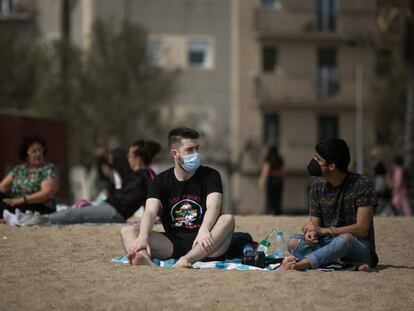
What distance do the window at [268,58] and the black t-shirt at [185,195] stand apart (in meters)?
36.9

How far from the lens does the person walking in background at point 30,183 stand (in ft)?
50.4

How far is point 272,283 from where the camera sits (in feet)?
32.2

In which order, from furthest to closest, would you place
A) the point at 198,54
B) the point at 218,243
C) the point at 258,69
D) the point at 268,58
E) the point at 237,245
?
the point at 268,58, the point at 258,69, the point at 198,54, the point at 237,245, the point at 218,243

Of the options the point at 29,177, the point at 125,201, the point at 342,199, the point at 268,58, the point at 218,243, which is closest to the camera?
the point at 342,199

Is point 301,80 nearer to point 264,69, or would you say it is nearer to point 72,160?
point 264,69

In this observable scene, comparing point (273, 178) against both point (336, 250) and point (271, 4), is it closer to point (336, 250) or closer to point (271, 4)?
point (336, 250)

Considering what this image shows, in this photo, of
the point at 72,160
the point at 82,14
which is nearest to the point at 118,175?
the point at 72,160

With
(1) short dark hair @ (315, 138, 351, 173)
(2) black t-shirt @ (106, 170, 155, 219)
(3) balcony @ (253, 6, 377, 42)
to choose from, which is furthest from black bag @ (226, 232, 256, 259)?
(3) balcony @ (253, 6, 377, 42)

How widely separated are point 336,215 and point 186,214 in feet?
4.73

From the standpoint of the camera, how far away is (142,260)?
10734mm

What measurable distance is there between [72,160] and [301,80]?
1151cm

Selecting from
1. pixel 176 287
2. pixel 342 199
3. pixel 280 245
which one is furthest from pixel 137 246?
pixel 280 245

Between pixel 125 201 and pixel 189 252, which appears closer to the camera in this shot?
pixel 189 252

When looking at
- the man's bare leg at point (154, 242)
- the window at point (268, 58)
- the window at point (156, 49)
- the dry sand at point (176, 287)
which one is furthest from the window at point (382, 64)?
the man's bare leg at point (154, 242)
